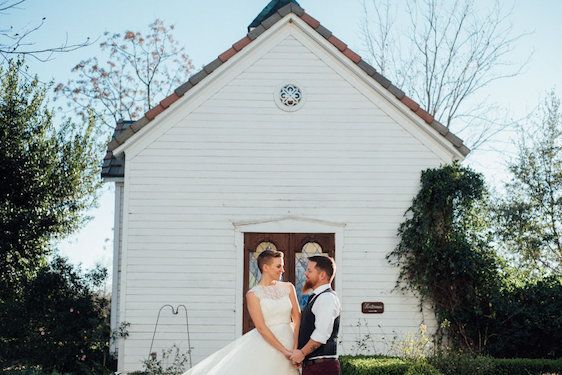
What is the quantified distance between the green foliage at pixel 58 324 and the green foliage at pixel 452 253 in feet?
21.0

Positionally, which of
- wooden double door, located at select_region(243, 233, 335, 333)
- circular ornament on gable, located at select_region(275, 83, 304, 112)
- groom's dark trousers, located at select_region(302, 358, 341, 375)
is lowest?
groom's dark trousers, located at select_region(302, 358, 341, 375)

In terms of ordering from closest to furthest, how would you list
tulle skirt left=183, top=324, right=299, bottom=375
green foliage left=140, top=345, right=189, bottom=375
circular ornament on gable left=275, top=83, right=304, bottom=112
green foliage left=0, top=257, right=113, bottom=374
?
tulle skirt left=183, top=324, right=299, bottom=375, green foliage left=140, top=345, right=189, bottom=375, circular ornament on gable left=275, top=83, right=304, bottom=112, green foliage left=0, top=257, right=113, bottom=374

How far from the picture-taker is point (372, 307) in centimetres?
1414

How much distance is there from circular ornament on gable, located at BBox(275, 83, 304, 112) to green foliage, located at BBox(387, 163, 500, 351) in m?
2.90

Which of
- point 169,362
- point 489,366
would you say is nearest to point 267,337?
point 489,366

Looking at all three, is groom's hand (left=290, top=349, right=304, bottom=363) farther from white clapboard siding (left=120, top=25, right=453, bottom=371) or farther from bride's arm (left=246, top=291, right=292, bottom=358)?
white clapboard siding (left=120, top=25, right=453, bottom=371)

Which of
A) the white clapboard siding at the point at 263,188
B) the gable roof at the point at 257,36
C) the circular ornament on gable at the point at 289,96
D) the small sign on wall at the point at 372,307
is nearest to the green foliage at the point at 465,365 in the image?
the small sign on wall at the point at 372,307

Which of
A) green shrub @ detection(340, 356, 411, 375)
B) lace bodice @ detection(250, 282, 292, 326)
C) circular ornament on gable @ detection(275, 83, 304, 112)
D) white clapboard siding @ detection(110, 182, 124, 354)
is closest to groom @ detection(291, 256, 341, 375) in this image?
lace bodice @ detection(250, 282, 292, 326)

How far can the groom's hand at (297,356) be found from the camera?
7566 mm

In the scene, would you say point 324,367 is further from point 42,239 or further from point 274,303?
point 42,239

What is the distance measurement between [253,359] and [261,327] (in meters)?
0.35

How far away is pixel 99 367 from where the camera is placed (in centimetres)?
1491

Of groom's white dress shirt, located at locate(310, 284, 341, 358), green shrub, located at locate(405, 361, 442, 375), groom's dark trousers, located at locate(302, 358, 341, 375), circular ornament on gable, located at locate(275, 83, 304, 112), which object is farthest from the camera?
circular ornament on gable, located at locate(275, 83, 304, 112)

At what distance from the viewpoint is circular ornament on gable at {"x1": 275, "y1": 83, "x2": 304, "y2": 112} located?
48.2 ft
